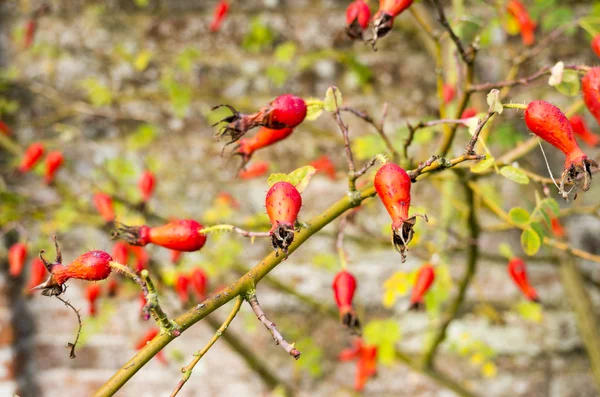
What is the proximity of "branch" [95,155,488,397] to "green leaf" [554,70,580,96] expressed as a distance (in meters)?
0.25

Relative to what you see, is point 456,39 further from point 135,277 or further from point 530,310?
point 530,310

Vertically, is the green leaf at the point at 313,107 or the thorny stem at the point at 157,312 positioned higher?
the green leaf at the point at 313,107

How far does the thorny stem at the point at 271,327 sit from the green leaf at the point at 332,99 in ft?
0.88

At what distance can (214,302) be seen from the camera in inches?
22.6

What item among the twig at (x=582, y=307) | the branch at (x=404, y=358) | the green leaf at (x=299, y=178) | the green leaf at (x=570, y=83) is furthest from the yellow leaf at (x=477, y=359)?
the green leaf at (x=299, y=178)

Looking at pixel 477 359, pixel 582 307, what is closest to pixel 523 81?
pixel 582 307

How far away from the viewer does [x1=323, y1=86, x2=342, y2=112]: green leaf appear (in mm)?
716

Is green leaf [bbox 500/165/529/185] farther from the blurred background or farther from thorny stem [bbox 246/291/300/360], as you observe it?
the blurred background

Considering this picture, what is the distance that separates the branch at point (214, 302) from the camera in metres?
0.56

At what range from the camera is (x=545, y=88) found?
1.68 meters

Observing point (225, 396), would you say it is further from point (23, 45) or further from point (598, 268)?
point (23, 45)

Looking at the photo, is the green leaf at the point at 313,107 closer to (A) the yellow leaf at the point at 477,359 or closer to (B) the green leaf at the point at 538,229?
(B) the green leaf at the point at 538,229

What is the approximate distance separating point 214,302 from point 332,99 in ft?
1.00

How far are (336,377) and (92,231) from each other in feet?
3.09
